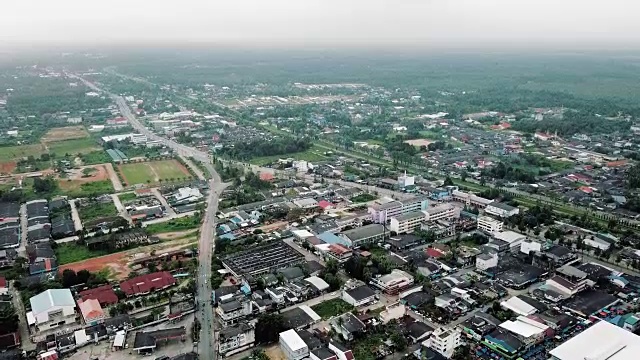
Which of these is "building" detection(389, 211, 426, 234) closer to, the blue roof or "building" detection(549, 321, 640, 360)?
the blue roof

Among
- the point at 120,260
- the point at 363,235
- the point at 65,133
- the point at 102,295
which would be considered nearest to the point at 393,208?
the point at 363,235

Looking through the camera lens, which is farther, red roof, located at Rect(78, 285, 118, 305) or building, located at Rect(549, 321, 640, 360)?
red roof, located at Rect(78, 285, 118, 305)

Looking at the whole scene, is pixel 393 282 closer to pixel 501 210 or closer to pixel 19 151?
pixel 501 210

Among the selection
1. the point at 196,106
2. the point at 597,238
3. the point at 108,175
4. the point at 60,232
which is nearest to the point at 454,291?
the point at 597,238

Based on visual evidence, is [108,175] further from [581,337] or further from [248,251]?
[581,337]

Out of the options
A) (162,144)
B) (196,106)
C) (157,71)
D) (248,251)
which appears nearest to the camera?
(248,251)

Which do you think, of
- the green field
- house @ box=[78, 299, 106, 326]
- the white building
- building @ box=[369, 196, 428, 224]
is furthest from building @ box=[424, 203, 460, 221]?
the green field
